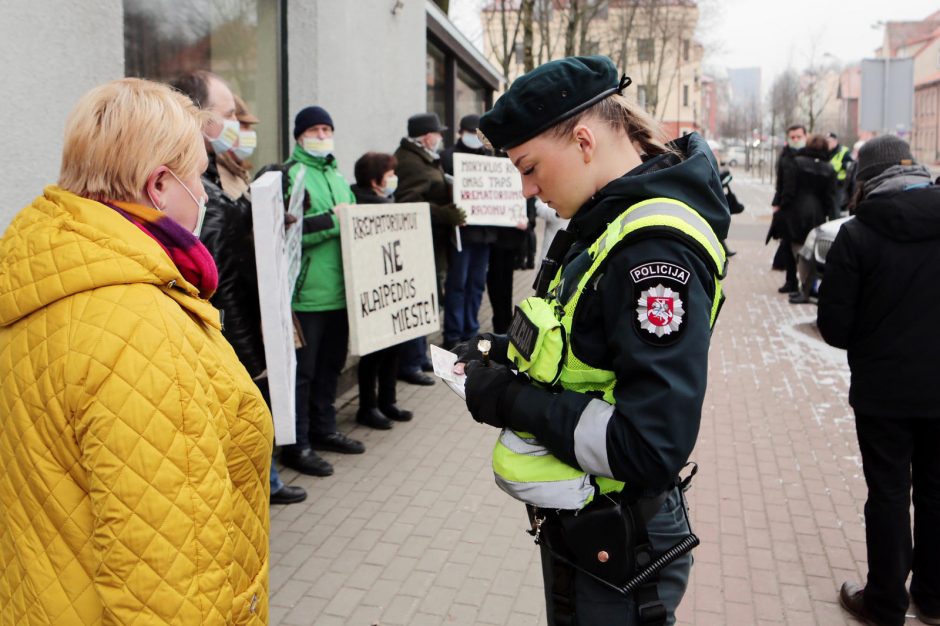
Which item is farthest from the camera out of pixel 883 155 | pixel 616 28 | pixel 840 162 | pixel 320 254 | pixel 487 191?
pixel 616 28

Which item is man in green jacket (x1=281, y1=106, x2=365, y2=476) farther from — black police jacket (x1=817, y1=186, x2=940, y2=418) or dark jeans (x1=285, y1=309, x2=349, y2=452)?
black police jacket (x1=817, y1=186, x2=940, y2=418)

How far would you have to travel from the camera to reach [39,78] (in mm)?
4172

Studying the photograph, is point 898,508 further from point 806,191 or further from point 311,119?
point 806,191

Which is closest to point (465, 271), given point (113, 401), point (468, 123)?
point (468, 123)

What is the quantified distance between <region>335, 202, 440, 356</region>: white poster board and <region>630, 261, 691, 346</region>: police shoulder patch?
12.8 feet

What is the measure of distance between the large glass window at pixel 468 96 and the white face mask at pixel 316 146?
9.75 m

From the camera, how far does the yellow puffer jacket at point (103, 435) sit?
1681 mm

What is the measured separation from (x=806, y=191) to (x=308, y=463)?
8.60 m

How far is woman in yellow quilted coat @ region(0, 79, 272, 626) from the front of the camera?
66.2 inches

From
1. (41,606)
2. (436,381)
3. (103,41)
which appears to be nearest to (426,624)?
(41,606)

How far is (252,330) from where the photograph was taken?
418cm

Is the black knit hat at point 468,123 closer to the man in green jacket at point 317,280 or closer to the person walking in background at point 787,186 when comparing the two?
the man in green jacket at point 317,280

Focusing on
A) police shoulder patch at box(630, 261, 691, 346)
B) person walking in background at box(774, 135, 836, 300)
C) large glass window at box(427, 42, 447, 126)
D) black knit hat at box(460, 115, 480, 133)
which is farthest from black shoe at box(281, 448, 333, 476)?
person walking in background at box(774, 135, 836, 300)

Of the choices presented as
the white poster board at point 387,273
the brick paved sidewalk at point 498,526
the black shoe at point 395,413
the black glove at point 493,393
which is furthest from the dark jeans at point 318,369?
the black glove at point 493,393
